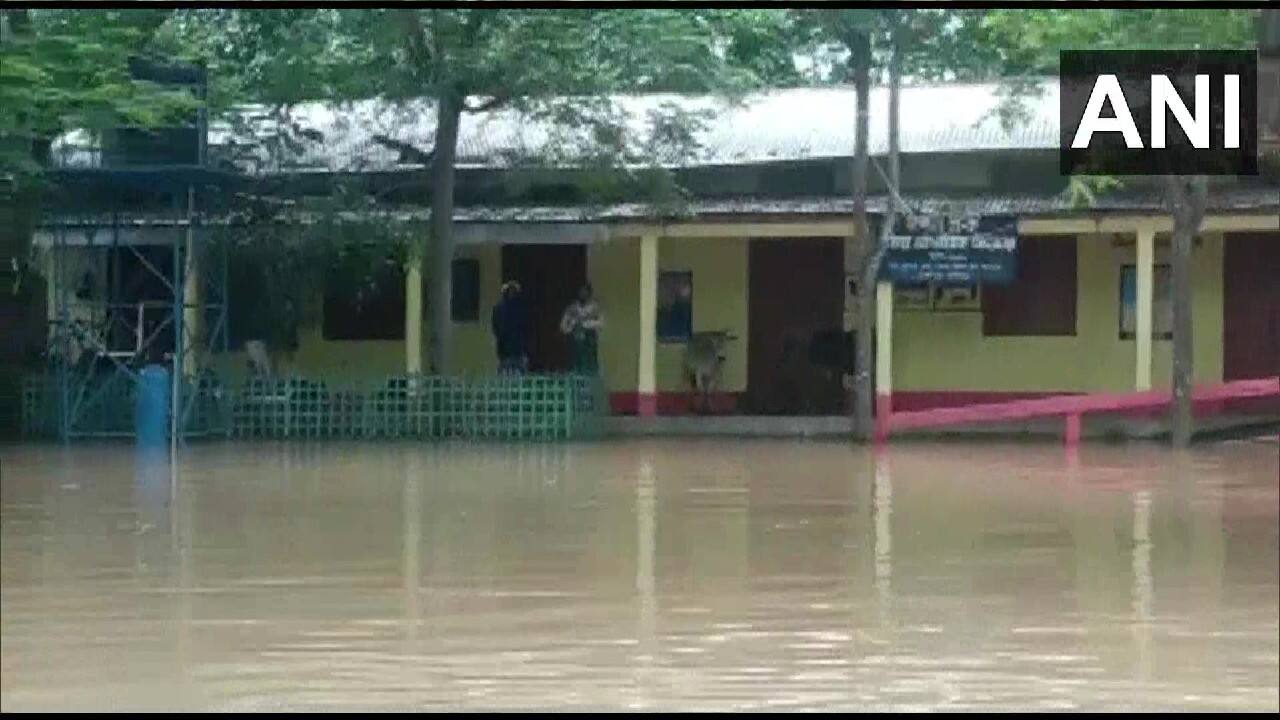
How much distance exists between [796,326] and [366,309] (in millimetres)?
5348

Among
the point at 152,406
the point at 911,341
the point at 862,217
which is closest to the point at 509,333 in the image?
the point at 862,217

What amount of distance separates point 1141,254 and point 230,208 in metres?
10.1

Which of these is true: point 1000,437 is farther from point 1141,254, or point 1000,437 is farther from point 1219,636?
point 1219,636

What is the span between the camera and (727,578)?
11484mm

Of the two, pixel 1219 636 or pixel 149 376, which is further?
pixel 149 376

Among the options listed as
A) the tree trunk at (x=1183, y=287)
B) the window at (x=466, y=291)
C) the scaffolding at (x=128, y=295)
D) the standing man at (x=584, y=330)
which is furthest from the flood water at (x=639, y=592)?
the window at (x=466, y=291)

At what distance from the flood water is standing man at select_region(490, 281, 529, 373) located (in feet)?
26.8

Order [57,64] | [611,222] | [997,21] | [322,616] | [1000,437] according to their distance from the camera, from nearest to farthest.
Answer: [322,616]
[57,64]
[997,21]
[1000,437]
[611,222]

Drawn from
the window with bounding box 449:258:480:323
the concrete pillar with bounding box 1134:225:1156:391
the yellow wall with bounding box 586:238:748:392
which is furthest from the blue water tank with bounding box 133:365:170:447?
the concrete pillar with bounding box 1134:225:1156:391

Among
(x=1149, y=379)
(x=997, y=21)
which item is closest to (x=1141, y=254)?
(x=1149, y=379)

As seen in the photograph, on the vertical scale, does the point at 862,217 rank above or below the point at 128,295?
above

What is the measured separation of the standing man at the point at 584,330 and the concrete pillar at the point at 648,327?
2.35ft

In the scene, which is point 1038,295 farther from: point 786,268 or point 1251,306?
point 786,268

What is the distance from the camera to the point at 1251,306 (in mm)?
25406
